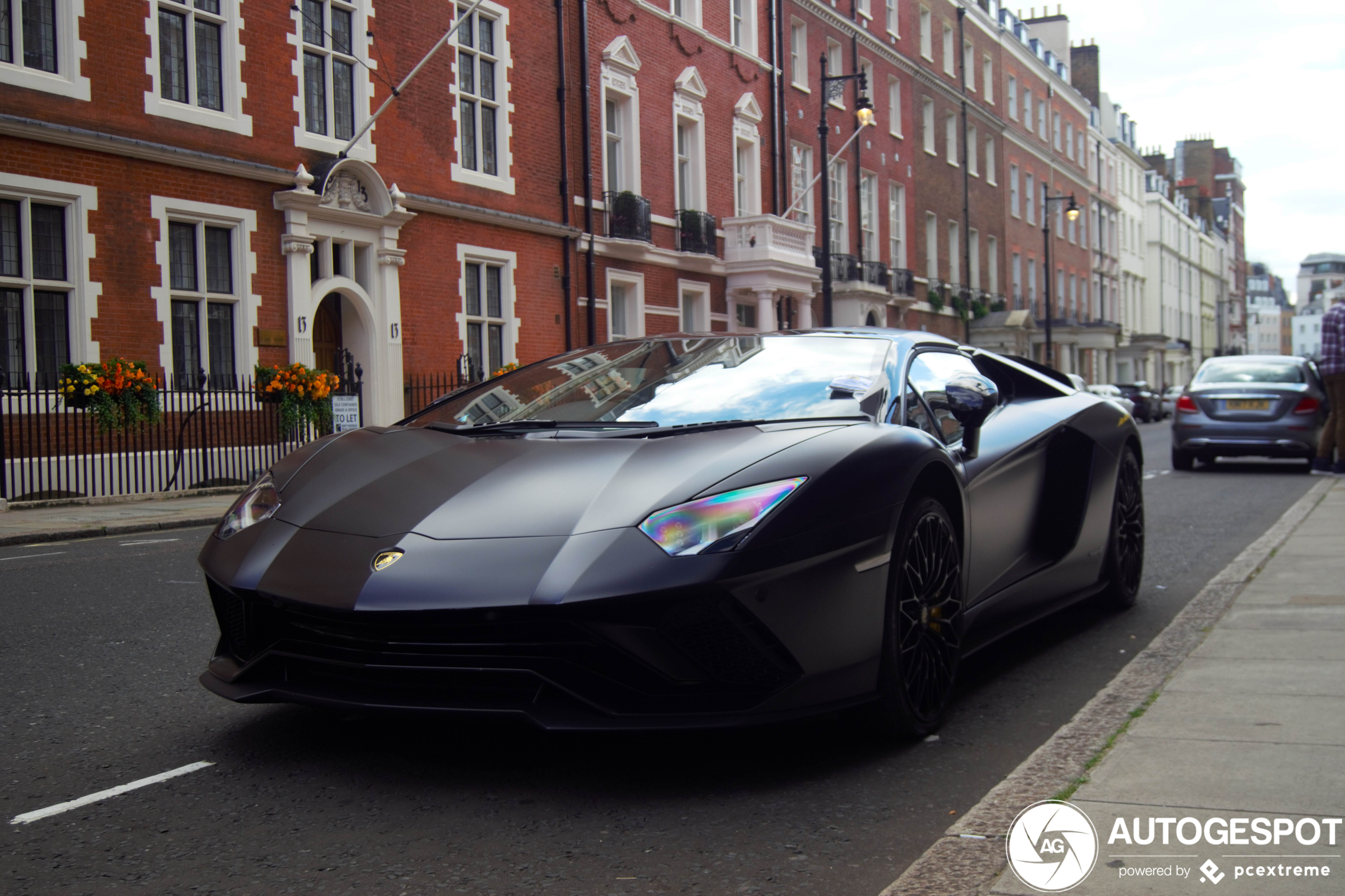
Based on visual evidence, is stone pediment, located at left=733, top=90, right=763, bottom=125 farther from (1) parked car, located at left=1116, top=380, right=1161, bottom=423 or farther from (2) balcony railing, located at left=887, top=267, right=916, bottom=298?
(1) parked car, located at left=1116, top=380, right=1161, bottom=423

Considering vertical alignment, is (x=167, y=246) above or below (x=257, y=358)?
above

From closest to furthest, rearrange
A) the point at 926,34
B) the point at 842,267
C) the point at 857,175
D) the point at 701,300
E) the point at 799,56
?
1. the point at 701,300
2. the point at 799,56
3. the point at 842,267
4. the point at 857,175
5. the point at 926,34

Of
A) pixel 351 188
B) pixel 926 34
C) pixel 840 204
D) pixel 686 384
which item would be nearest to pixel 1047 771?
pixel 686 384

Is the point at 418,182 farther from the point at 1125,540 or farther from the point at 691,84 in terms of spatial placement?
the point at 1125,540

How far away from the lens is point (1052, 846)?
9.09 feet

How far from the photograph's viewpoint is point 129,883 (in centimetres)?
270

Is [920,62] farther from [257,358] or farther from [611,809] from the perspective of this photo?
[611,809]

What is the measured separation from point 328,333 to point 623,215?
754 centimetres

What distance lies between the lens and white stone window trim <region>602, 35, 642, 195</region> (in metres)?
24.9

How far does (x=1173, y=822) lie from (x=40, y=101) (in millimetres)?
15114

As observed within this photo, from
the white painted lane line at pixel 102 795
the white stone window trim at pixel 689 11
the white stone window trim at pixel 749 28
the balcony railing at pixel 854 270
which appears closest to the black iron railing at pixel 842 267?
the balcony railing at pixel 854 270

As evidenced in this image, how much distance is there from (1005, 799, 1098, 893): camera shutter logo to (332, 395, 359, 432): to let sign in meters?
14.8

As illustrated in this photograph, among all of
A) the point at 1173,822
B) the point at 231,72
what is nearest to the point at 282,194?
the point at 231,72

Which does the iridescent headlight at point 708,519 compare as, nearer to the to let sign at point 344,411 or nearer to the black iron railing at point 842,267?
the to let sign at point 344,411
